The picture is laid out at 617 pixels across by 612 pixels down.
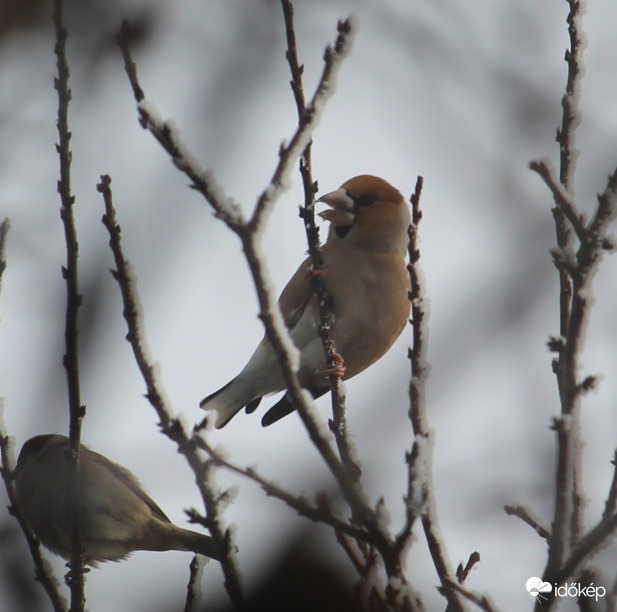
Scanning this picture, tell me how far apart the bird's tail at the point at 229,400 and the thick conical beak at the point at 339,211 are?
1.02m

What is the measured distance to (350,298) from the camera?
462 cm

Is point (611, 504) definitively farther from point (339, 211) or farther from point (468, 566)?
point (339, 211)

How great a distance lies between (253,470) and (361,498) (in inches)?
9.3

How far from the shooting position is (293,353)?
6.03ft

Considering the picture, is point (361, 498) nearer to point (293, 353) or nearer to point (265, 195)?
point (293, 353)

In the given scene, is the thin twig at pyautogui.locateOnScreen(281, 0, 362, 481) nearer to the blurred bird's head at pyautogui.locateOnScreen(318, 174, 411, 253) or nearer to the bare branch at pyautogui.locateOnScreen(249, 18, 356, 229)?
the bare branch at pyautogui.locateOnScreen(249, 18, 356, 229)

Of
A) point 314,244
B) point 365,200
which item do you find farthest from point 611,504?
point 365,200

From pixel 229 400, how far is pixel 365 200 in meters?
1.34

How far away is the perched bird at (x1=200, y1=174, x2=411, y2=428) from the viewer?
4.64 m

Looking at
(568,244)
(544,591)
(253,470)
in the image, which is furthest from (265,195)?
Result: (568,244)

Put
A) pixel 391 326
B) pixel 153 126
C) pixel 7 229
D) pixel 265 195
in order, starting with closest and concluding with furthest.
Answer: pixel 153 126 < pixel 265 195 < pixel 7 229 < pixel 391 326

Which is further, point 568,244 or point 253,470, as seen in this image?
point 568,244

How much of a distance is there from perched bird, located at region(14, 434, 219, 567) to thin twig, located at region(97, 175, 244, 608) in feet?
7.87

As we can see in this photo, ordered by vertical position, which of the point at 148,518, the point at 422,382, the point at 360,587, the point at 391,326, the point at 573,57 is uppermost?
the point at 391,326
